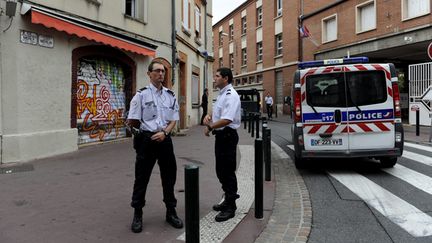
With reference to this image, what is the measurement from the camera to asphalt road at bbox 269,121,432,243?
14.3 ft

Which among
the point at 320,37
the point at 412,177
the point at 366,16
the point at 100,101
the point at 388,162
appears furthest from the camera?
the point at 320,37

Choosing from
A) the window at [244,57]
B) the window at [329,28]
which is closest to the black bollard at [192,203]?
the window at [329,28]

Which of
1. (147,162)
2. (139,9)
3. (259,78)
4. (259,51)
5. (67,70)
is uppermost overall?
(259,51)

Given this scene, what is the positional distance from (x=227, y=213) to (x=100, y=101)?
7422 mm

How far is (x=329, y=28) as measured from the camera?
26.5 meters

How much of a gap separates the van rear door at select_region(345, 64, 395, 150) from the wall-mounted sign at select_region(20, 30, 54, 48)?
21.4 feet

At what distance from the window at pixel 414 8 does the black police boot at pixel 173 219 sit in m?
18.3

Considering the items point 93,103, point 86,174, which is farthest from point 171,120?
point 93,103

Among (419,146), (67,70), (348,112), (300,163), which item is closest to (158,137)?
(348,112)

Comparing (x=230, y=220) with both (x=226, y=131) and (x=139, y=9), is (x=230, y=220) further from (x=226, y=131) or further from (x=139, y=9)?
(x=139, y=9)

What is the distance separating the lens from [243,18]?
140ft

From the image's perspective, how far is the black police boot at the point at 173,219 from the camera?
4395mm

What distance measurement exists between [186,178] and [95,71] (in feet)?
28.0

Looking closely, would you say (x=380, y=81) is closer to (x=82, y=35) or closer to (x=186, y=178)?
(x=186, y=178)
